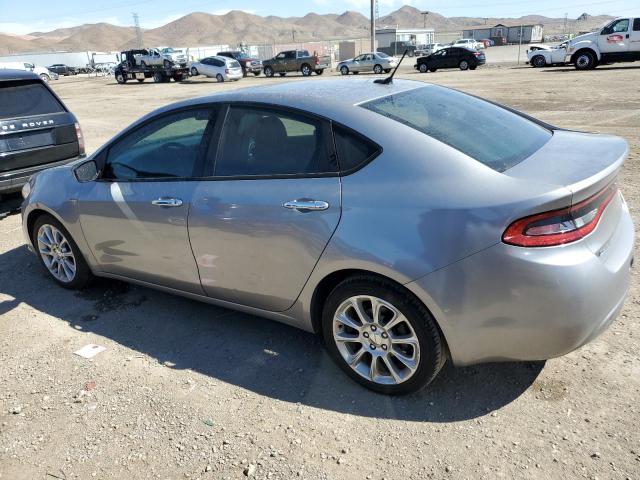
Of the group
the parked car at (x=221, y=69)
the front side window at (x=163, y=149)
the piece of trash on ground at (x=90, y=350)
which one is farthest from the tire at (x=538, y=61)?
the piece of trash on ground at (x=90, y=350)

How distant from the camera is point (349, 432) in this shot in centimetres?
271

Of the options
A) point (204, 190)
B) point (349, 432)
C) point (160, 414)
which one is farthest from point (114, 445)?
point (204, 190)

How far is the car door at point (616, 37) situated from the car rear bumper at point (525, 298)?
24951 millimetres

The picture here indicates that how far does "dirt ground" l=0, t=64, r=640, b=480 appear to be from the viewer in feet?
8.23

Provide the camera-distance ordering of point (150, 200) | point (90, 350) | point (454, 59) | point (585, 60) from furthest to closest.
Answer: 1. point (454, 59)
2. point (585, 60)
3. point (90, 350)
4. point (150, 200)

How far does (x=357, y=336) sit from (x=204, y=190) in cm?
129

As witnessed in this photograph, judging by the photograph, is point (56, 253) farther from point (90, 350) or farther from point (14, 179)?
point (14, 179)

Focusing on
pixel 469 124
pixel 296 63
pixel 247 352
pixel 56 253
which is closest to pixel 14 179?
pixel 56 253

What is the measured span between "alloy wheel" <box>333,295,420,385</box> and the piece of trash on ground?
1.72 m

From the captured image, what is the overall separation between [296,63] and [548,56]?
17045mm

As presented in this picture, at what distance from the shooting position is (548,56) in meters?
29.2

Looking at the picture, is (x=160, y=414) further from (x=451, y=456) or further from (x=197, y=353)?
(x=451, y=456)

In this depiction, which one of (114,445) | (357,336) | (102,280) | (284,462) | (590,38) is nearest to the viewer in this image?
(284,462)

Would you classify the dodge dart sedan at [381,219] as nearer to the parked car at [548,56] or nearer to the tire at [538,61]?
the parked car at [548,56]
